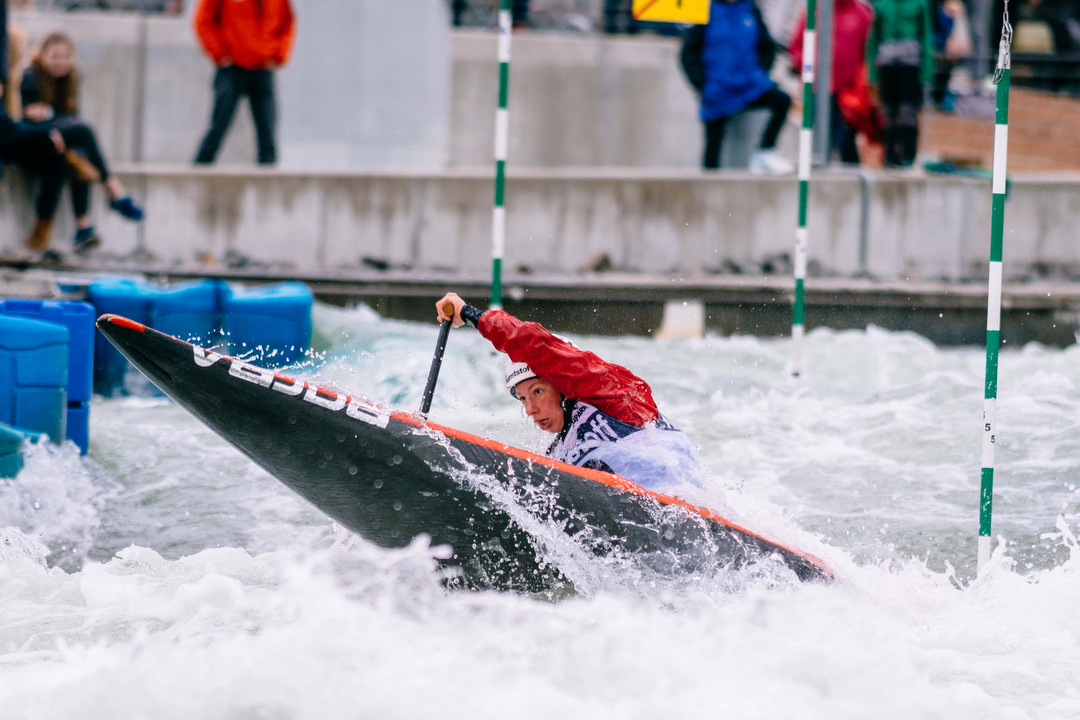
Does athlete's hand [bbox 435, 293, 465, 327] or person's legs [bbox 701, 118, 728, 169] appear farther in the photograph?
person's legs [bbox 701, 118, 728, 169]

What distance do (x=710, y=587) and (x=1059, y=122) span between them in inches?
452

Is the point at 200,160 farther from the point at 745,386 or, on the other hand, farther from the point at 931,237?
the point at 931,237

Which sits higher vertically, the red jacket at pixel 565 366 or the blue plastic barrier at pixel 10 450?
the red jacket at pixel 565 366

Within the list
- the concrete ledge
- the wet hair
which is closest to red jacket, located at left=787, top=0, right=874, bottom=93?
the concrete ledge

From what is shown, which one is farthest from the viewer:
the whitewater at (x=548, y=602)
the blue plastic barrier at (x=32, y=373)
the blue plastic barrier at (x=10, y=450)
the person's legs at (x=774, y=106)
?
the person's legs at (x=774, y=106)

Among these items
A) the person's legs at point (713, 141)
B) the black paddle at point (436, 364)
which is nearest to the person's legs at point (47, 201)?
the person's legs at point (713, 141)

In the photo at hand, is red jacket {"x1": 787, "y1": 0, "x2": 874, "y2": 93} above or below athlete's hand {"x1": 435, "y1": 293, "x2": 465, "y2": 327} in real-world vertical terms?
above

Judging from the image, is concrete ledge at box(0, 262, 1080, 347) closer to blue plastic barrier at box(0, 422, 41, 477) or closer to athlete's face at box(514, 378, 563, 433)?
blue plastic barrier at box(0, 422, 41, 477)

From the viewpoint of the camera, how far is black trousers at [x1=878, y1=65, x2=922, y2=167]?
1060 centimetres

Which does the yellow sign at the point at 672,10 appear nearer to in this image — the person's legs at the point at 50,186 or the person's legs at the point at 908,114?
the person's legs at the point at 908,114

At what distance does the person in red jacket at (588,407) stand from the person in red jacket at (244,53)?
5.60m

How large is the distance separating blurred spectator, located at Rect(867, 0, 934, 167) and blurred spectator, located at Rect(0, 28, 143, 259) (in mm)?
5472

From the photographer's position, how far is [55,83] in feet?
31.3

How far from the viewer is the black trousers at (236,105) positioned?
33.0ft
